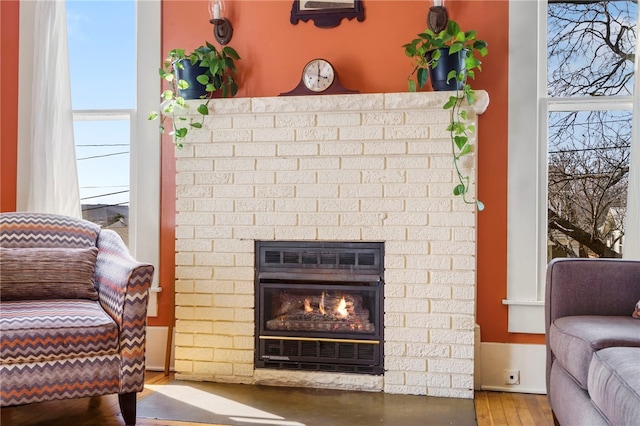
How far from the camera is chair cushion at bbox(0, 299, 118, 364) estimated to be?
6.86 ft

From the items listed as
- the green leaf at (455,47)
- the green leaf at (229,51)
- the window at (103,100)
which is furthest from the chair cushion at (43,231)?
the green leaf at (455,47)

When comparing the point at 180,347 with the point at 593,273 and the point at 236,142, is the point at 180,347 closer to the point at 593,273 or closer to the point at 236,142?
the point at 236,142

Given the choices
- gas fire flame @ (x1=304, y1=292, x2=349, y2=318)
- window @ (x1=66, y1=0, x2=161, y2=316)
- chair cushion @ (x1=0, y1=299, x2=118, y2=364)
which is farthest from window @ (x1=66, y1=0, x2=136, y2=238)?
gas fire flame @ (x1=304, y1=292, x2=349, y2=318)

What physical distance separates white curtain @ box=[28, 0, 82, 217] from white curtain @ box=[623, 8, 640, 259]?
9.77 ft

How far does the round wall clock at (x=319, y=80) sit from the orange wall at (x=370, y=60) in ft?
0.31

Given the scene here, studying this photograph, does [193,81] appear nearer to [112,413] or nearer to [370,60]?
[370,60]

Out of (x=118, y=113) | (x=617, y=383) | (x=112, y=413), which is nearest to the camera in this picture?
(x=617, y=383)

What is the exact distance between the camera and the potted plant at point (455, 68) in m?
2.70

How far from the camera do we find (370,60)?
121 inches

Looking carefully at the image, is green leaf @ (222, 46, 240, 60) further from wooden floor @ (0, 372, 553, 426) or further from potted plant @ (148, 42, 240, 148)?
wooden floor @ (0, 372, 553, 426)

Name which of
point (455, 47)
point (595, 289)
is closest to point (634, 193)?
point (595, 289)

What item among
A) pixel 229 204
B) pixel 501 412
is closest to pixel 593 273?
pixel 501 412

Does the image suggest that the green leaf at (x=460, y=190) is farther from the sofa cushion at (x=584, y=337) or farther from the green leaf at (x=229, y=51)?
the green leaf at (x=229, y=51)

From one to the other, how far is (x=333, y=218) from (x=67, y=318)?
133 cm
